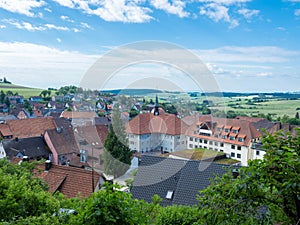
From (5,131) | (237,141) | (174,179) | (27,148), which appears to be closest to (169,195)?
(174,179)

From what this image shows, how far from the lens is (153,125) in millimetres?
12234

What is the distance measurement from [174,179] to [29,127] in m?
25.9

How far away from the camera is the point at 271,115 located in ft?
164

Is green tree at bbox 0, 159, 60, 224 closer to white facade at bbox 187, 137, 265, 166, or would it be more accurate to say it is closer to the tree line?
the tree line

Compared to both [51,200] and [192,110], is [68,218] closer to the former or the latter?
[51,200]

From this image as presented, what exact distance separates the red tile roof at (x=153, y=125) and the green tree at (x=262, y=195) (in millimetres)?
7788

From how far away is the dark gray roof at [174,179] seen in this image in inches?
396

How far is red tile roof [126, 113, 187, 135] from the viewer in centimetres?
1152

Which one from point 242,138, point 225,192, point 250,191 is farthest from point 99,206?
point 242,138

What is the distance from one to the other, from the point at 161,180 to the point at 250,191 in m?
7.86

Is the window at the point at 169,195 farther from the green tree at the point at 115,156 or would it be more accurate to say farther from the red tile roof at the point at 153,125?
the green tree at the point at 115,156

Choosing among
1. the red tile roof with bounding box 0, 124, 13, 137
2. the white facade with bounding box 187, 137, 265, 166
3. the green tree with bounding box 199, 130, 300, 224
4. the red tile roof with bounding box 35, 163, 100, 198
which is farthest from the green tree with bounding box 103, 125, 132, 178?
the red tile roof with bounding box 0, 124, 13, 137

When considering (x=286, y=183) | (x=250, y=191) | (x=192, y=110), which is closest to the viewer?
(x=286, y=183)

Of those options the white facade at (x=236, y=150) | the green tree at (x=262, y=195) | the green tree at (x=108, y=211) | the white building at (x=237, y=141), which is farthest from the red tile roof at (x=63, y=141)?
the green tree at (x=262, y=195)
